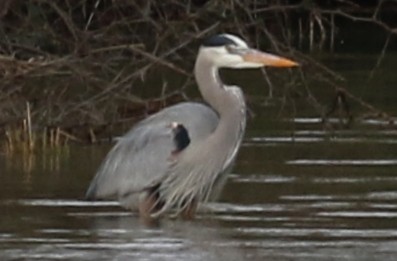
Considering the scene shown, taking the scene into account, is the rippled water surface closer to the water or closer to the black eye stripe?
the water

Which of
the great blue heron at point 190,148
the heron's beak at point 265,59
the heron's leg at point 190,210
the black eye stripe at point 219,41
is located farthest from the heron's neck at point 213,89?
the heron's leg at point 190,210

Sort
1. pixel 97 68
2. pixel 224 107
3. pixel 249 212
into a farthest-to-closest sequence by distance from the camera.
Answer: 1. pixel 97 68
2. pixel 224 107
3. pixel 249 212

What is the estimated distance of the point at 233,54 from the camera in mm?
10031

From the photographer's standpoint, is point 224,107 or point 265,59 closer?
point 265,59

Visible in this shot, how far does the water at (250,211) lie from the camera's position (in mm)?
8617

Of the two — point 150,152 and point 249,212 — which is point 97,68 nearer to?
point 150,152

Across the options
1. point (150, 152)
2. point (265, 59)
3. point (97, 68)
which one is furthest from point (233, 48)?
point (97, 68)

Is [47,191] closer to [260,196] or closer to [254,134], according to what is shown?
[260,196]

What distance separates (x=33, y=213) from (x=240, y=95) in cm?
141

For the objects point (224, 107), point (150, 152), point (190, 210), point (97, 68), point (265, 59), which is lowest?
point (190, 210)

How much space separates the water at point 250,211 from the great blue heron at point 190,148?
0.15m

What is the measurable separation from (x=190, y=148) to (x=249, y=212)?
1.75 feet

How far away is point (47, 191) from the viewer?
421 inches

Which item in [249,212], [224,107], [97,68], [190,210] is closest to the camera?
[249,212]
